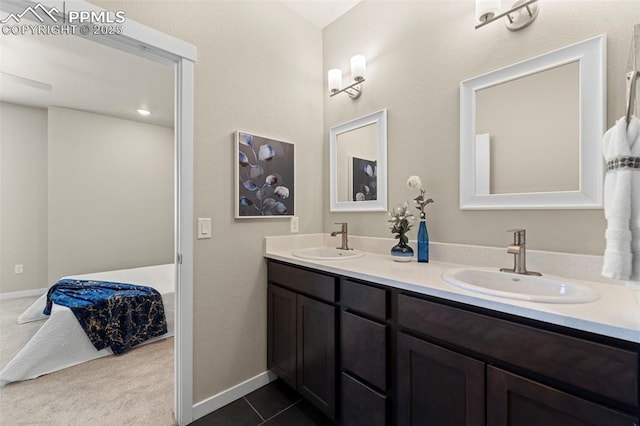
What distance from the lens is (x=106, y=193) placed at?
4.04 m

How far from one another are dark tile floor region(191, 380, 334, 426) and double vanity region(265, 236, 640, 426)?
16 centimetres

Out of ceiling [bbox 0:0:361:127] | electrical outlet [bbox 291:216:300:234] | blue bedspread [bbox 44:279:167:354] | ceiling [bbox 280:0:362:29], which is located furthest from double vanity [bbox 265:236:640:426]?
ceiling [bbox 0:0:361:127]

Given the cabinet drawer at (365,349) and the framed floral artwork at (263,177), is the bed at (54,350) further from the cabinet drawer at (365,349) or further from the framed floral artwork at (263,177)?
the cabinet drawer at (365,349)

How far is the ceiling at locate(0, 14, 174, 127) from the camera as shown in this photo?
2322 millimetres

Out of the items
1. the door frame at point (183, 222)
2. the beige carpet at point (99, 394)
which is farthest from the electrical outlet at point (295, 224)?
the beige carpet at point (99, 394)

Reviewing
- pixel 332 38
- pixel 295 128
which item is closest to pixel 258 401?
pixel 295 128

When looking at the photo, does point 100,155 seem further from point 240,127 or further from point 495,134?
point 495,134

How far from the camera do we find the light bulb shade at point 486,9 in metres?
1.32

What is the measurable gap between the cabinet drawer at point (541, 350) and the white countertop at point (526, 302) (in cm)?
5

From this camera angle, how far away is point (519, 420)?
0.84 meters

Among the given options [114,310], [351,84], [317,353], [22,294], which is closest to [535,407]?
[317,353]

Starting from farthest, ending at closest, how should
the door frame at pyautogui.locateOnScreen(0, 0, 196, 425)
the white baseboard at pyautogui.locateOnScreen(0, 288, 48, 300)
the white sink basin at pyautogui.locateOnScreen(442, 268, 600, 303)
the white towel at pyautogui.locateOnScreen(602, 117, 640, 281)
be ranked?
1. the white baseboard at pyautogui.locateOnScreen(0, 288, 48, 300)
2. the door frame at pyautogui.locateOnScreen(0, 0, 196, 425)
3. the white sink basin at pyautogui.locateOnScreen(442, 268, 600, 303)
4. the white towel at pyautogui.locateOnScreen(602, 117, 640, 281)

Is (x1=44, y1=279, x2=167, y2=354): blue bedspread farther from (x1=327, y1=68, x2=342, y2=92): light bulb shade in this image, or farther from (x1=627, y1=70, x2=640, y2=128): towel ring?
(x1=627, y1=70, x2=640, y2=128): towel ring

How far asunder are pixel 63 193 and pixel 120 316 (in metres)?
2.52
